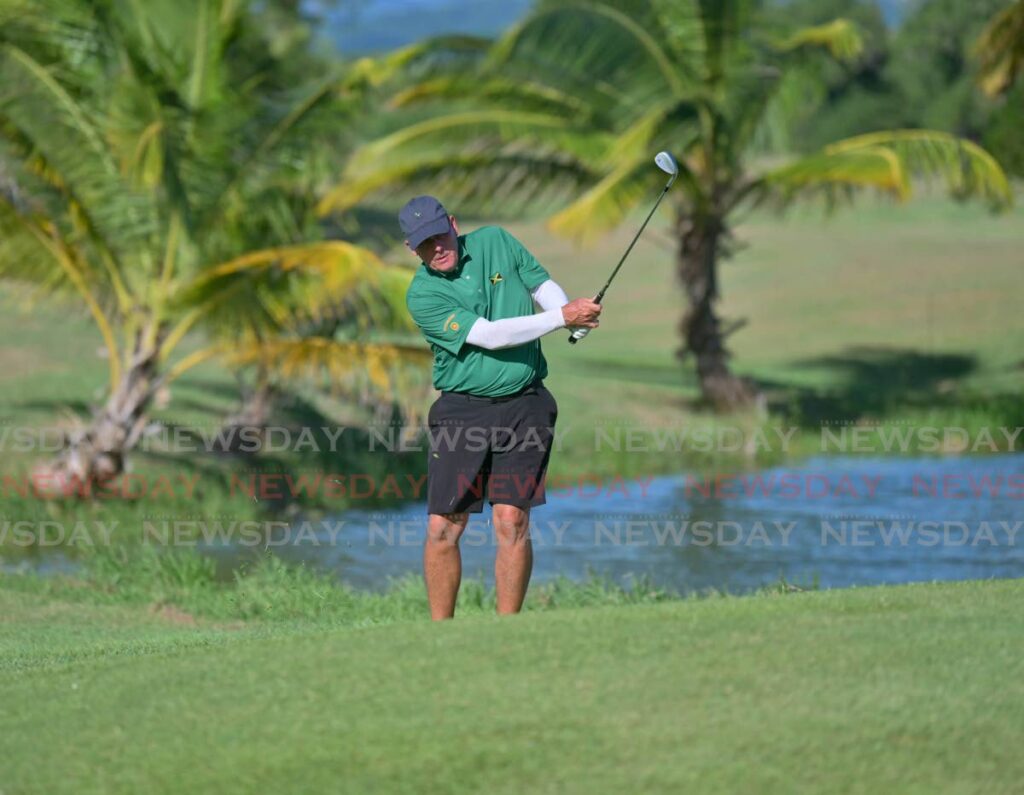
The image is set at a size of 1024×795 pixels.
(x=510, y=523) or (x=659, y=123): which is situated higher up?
(x=659, y=123)

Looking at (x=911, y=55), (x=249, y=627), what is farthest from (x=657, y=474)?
(x=911, y=55)

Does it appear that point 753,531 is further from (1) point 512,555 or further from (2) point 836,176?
(1) point 512,555

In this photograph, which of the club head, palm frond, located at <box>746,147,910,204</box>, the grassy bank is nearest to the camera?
the club head

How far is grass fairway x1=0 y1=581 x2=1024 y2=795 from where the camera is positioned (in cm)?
487

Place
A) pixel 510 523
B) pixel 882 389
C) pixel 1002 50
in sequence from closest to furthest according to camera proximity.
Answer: pixel 510 523
pixel 1002 50
pixel 882 389

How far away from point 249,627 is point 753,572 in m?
3.85

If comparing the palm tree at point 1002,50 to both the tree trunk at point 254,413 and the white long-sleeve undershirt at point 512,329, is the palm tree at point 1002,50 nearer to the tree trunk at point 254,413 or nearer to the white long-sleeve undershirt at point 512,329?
the tree trunk at point 254,413

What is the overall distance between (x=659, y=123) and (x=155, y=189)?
606 centimetres

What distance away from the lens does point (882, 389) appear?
71.3ft

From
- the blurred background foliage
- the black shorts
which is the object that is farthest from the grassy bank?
the black shorts

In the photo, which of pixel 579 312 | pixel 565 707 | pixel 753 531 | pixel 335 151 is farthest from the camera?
pixel 335 151

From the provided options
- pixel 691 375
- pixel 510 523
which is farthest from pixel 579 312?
pixel 691 375

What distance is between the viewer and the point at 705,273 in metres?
19.8

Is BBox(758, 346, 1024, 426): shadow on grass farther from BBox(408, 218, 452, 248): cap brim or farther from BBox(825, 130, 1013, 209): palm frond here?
BBox(408, 218, 452, 248): cap brim
